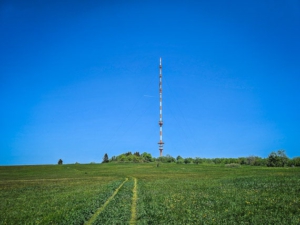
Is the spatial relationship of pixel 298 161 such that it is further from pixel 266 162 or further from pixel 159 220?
pixel 159 220

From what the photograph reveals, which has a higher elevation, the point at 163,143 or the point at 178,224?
the point at 163,143

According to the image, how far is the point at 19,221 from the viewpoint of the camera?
60.1 ft

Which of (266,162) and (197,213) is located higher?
(266,162)

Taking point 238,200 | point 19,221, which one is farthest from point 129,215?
point 238,200

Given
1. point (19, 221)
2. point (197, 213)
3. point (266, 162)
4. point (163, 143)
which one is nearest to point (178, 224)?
point (197, 213)

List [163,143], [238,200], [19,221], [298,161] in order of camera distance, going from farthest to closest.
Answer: [298,161], [163,143], [238,200], [19,221]

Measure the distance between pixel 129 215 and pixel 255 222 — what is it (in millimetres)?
8934

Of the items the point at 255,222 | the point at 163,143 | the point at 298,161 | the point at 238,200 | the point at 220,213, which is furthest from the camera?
the point at 298,161

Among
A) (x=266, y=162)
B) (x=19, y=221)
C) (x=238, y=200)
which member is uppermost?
(x=266, y=162)

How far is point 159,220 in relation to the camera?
16.1 meters

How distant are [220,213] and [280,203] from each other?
17.9 feet

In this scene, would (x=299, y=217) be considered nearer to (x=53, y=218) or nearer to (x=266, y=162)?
(x=53, y=218)

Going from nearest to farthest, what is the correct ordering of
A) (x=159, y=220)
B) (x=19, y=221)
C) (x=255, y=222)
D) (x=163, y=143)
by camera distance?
(x=255, y=222) < (x=159, y=220) < (x=19, y=221) < (x=163, y=143)

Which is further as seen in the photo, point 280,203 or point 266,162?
point 266,162
